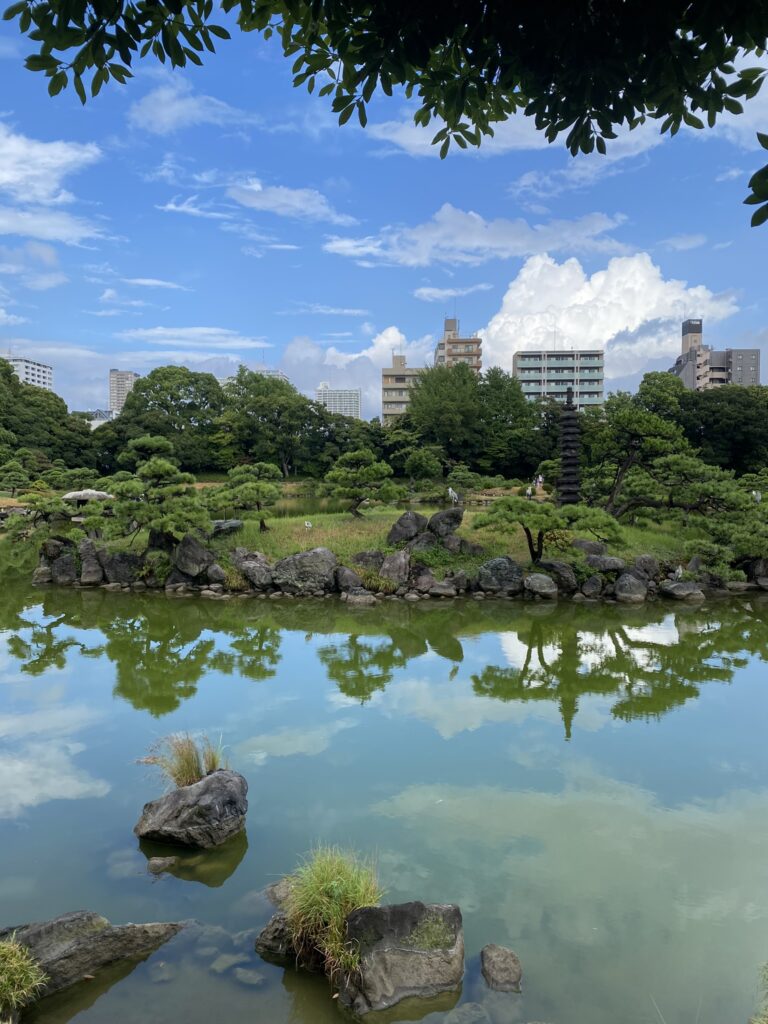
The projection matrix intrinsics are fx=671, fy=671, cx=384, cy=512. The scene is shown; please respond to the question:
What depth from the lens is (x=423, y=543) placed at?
504 inches

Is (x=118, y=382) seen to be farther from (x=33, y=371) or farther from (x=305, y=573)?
(x=305, y=573)

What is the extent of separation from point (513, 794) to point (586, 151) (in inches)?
156

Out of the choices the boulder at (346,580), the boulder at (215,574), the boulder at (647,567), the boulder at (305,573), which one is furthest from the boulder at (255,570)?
the boulder at (647,567)

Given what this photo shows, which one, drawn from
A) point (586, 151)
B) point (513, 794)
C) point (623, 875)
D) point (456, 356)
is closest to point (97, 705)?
point (513, 794)

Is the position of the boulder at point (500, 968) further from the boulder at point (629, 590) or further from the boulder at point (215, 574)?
the boulder at point (215, 574)

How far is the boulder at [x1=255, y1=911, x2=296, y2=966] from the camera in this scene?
3174 mm

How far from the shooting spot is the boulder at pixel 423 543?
41.7 feet

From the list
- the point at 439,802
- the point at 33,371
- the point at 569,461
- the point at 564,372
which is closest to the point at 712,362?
the point at 564,372

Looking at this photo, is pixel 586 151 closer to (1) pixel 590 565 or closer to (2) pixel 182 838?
(2) pixel 182 838

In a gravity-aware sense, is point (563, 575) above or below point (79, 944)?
above

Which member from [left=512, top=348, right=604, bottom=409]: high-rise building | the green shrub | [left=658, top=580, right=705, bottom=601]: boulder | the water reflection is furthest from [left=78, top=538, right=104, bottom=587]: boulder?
[left=512, top=348, right=604, bottom=409]: high-rise building

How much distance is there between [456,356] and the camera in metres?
53.0

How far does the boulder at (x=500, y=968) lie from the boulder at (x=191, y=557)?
972 centimetres

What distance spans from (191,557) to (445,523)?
4782 millimetres
